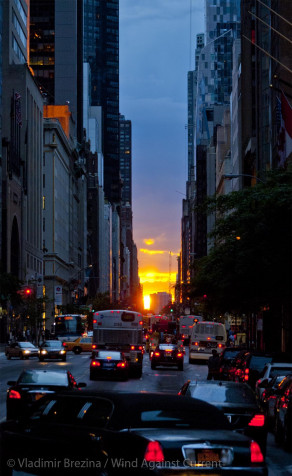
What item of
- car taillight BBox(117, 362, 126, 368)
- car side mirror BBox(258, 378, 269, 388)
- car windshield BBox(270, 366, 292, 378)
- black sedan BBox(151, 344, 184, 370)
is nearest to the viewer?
car side mirror BBox(258, 378, 269, 388)

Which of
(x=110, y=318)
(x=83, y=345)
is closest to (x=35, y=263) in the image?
(x=83, y=345)

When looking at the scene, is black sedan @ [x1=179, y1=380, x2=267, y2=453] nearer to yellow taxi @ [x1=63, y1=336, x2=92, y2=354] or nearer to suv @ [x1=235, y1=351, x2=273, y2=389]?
suv @ [x1=235, y1=351, x2=273, y2=389]

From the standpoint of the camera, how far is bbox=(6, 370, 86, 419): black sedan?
779 inches

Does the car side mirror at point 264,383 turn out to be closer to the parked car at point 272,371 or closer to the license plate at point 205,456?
the parked car at point 272,371

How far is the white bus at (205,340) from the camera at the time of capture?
2603 inches

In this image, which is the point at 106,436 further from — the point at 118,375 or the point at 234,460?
the point at 118,375

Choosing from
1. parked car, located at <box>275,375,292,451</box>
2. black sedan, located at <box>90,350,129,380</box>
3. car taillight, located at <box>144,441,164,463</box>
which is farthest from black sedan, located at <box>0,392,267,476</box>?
black sedan, located at <box>90,350,129,380</box>

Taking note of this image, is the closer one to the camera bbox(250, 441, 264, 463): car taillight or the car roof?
bbox(250, 441, 264, 463): car taillight

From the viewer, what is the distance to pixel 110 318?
45906 millimetres

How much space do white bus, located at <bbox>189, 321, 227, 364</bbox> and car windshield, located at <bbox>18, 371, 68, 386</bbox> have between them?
45442 millimetres

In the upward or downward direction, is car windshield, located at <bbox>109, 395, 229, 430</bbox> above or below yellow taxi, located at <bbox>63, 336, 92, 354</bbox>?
above

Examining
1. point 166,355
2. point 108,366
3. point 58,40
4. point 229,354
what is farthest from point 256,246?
point 58,40

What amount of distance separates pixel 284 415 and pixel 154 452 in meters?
9.59

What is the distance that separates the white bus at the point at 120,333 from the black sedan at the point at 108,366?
419 centimetres
